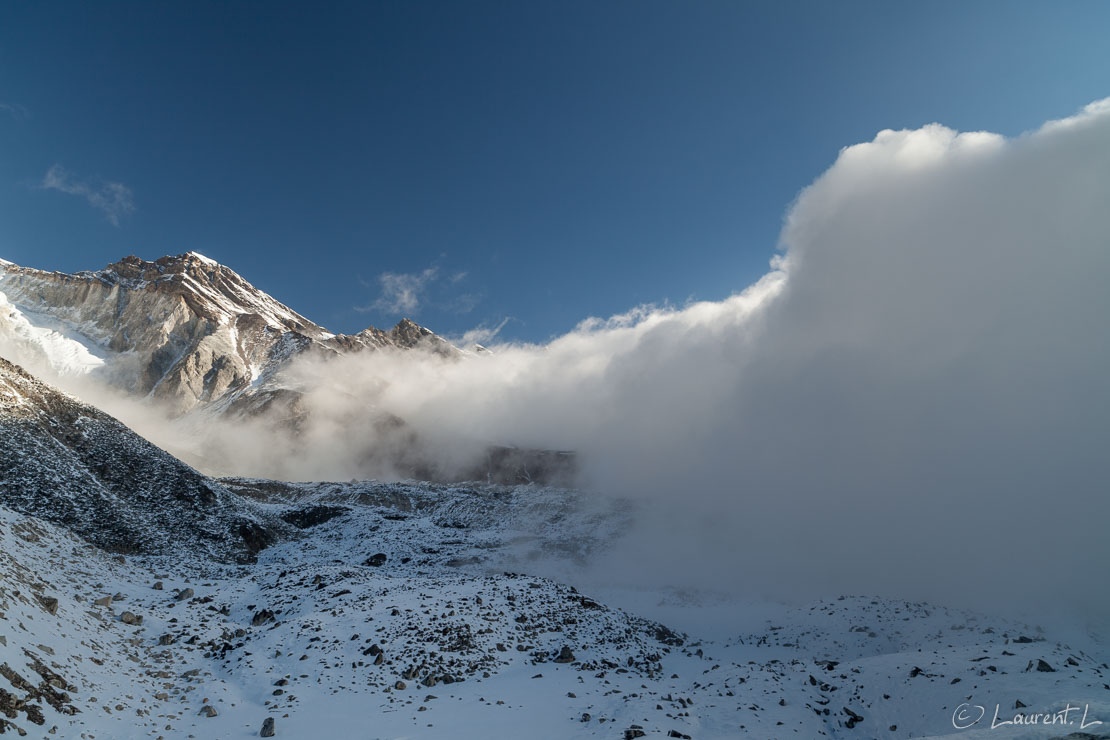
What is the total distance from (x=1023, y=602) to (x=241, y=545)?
6745 cm

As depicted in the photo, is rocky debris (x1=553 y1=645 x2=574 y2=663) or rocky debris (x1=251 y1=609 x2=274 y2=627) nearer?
rocky debris (x1=553 y1=645 x2=574 y2=663)

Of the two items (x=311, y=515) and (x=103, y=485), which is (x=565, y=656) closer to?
(x=103, y=485)

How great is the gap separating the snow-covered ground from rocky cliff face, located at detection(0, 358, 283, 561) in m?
4.31

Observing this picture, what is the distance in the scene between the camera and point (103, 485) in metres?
39.0

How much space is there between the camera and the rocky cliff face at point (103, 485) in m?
34.0

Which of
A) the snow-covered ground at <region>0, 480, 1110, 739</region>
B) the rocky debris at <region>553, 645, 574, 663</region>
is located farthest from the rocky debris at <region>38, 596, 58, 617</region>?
the rocky debris at <region>553, 645, 574, 663</region>

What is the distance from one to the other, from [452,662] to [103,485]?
3540 centimetres

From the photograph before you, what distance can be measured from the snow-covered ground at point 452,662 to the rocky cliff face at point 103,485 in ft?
14.1

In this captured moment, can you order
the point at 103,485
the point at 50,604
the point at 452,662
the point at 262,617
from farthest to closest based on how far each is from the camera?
the point at 103,485, the point at 262,617, the point at 452,662, the point at 50,604

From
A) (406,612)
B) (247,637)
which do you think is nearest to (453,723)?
(406,612)

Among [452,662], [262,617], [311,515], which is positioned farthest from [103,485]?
[452,662]

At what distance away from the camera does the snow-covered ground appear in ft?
51.9

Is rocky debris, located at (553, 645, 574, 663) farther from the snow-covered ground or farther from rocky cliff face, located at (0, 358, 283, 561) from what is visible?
rocky cliff face, located at (0, 358, 283, 561)

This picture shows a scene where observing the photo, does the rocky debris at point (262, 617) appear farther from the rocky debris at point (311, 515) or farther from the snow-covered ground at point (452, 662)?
the rocky debris at point (311, 515)
